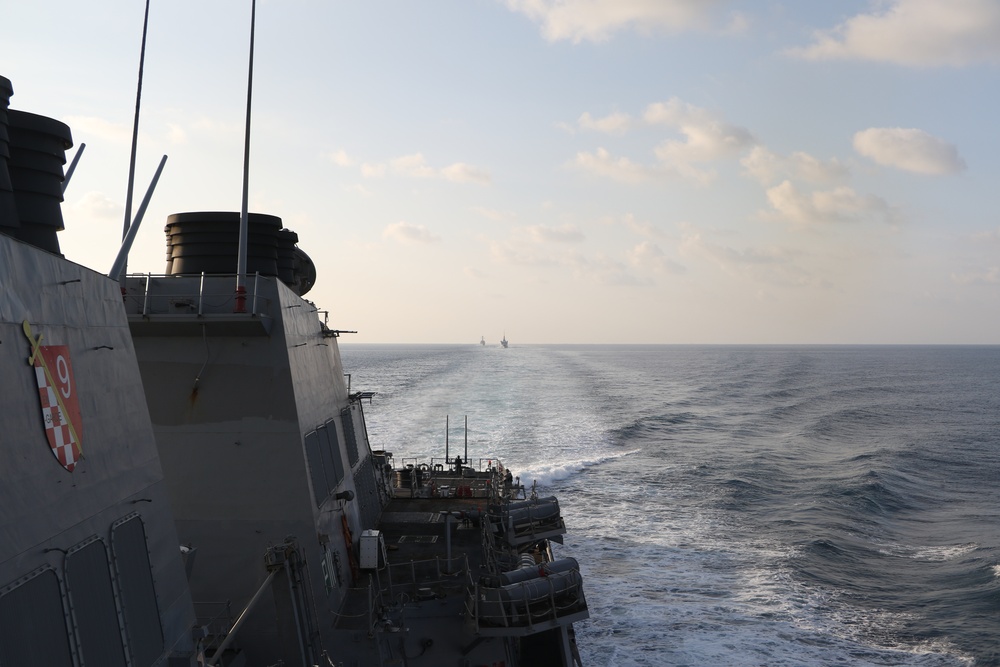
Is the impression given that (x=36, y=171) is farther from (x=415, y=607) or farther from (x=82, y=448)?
(x=415, y=607)

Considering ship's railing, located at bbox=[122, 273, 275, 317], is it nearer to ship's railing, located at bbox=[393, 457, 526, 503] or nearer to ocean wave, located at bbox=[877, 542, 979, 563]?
ship's railing, located at bbox=[393, 457, 526, 503]

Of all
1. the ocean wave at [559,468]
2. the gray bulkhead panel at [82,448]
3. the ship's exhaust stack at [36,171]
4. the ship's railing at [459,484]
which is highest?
the ship's exhaust stack at [36,171]

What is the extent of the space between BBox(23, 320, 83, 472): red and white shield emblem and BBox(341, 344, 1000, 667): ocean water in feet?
73.4

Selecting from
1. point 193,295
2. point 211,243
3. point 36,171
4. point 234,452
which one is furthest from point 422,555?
point 36,171

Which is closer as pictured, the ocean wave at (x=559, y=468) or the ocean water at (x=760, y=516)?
the ocean water at (x=760, y=516)

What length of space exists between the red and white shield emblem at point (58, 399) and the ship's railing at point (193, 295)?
6.90 meters

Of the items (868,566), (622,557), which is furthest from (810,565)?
(622,557)

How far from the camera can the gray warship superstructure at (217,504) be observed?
7988 mm

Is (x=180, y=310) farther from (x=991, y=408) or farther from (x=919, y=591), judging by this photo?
(x=991, y=408)

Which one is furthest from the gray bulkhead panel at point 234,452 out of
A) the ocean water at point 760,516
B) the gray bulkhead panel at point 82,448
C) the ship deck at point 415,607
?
the ocean water at point 760,516

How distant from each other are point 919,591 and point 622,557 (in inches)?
512

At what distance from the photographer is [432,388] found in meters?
106

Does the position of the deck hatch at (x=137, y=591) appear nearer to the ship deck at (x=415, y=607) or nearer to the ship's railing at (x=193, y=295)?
the ship's railing at (x=193, y=295)

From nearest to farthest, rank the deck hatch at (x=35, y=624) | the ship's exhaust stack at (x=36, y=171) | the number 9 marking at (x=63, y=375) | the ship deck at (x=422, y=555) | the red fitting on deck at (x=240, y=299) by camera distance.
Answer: the deck hatch at (x=35, y=624) < the number 9 marking at (x=63, y=375) < the ship's exhaust stack at (x=36, y=171) < the red fitting on deck at (x=240, y=299) < the ship deck at (x=422, y=555)
